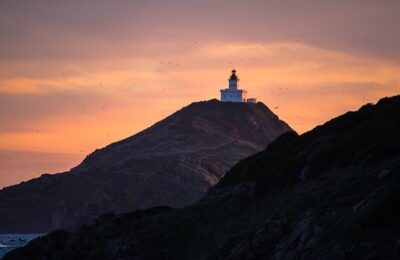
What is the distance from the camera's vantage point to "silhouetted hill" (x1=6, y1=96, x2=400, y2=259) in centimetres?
4812

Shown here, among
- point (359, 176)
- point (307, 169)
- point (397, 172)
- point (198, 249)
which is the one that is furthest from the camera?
point (307, 169)

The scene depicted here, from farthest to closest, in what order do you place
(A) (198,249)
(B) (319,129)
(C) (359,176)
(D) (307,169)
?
(B) (319,129) < (D) (307,169) < (A) (198,249) < (C) (359,176)

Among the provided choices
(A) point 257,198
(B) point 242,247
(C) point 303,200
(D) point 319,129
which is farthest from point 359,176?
(D) point 319,129

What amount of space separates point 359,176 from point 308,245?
33.9 feet

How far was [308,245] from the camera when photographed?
4928cm

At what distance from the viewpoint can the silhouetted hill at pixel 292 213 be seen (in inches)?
1895

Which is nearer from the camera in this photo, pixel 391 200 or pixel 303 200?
pixel 391 200

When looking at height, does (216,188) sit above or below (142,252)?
above

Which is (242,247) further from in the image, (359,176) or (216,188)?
(216,188)

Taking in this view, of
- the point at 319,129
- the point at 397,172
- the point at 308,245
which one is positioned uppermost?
the point at 319,129

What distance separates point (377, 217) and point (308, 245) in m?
3.82

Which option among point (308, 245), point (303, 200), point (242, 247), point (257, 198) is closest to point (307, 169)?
point (257, 198)

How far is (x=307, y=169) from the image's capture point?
70125mm

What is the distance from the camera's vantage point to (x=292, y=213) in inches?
2260
